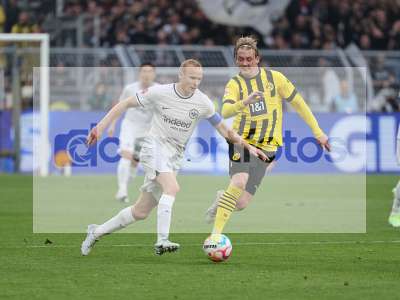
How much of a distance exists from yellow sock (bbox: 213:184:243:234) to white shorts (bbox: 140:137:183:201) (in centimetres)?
60

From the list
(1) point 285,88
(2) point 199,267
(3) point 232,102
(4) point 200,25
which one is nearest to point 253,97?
(3) point 232,102

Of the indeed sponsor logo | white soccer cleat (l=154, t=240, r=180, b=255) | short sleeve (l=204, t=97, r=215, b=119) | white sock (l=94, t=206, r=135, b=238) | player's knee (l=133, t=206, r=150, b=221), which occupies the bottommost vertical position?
white soccer cleat (l=154, t=240, r=180, b=255)

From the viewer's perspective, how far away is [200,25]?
29.6 meters

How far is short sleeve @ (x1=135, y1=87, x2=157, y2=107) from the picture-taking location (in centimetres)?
1061

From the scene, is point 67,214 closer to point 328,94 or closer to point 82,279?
point 82,279

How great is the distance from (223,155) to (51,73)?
4.65 metres

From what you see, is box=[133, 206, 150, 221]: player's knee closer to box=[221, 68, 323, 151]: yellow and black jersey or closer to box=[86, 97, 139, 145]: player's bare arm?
box=[86, 97, 139, 145]: player's bare arm

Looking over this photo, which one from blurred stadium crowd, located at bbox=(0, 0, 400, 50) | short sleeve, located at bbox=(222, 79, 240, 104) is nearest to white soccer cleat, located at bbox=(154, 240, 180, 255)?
short sleeve, located at bbox=(222, 79, 240, 104)

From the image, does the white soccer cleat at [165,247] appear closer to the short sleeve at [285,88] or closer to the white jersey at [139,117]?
the short sleeve at [285,88]

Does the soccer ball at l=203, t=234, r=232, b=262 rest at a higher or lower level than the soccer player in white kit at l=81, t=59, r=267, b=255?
lower

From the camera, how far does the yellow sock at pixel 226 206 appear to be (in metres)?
10.8

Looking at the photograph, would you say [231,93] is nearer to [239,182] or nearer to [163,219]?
[239,182]

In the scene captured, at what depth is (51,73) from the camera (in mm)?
26141

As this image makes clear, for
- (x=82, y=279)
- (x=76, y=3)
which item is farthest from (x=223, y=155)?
(x=82, y=279)
